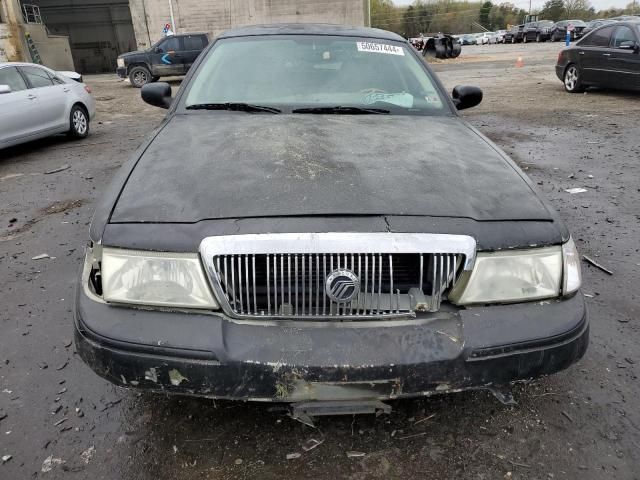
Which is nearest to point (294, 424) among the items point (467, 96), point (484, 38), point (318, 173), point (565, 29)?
point (318, 173)

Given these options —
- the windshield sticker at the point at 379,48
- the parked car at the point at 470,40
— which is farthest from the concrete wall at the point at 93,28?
the windshield sticker at the point at 379,48

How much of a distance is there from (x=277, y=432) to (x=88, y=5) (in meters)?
43.9

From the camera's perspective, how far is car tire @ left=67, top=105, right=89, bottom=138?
8648mm

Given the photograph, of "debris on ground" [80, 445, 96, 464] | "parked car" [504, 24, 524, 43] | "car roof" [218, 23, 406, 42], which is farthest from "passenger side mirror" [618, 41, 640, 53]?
"parked car" [504, 24, 524, 43]

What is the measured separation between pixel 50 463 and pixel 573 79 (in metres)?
13.5

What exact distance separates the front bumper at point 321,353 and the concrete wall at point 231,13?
1139 inches

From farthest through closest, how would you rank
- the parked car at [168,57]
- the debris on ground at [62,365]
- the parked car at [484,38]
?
the parked car at [484,38], the parked car at [168,57], the debris on ground at [62,365]

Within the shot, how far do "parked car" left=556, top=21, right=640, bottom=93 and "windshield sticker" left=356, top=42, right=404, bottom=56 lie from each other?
9.20 metres

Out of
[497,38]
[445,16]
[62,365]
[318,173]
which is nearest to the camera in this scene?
[318,173]

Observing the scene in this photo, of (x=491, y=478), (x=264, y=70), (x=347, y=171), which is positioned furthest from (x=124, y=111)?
(x=491, y=478)

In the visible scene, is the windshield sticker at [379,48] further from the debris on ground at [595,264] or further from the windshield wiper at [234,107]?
the debris on ground at [595,264]

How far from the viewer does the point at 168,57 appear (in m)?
17.6

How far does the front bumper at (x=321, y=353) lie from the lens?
5.33 feet

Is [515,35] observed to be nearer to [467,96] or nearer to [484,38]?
[484,38]
